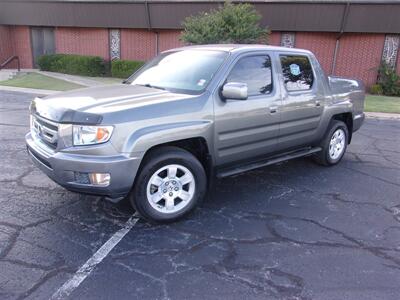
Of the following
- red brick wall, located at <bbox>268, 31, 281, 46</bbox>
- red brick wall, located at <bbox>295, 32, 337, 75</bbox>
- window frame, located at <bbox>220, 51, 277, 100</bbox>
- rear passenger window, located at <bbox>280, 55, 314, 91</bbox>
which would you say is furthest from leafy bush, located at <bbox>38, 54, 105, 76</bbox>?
window frame, located at <bbox>220, 51, 277, 100</bbox>

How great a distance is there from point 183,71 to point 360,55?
1653 centimetres

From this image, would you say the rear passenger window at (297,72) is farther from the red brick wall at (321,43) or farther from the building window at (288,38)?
the building window at (288,38)

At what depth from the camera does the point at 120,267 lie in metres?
3.14

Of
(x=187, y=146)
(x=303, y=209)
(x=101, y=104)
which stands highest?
(x=101, y=104)

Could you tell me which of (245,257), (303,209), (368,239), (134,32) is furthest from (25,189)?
(134,32)

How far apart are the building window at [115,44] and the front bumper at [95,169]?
2011 cm

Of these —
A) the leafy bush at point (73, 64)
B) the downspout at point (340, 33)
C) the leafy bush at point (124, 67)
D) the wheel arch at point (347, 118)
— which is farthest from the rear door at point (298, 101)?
the leafy bush at point (73, 64)

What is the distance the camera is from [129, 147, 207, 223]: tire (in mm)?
3686

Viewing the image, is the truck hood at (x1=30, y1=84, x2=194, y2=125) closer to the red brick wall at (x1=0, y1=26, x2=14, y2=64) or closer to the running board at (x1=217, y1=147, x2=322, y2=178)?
the running board at (x1=217, y1=147, x2=322, y2=178)

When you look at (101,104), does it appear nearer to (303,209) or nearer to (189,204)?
(189,204)

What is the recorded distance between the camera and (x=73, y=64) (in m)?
22.0

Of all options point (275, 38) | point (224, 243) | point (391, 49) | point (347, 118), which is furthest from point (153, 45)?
point (224, 243)

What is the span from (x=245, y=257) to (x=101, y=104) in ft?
6.34

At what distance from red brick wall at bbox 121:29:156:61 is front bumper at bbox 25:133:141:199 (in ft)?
62.8
